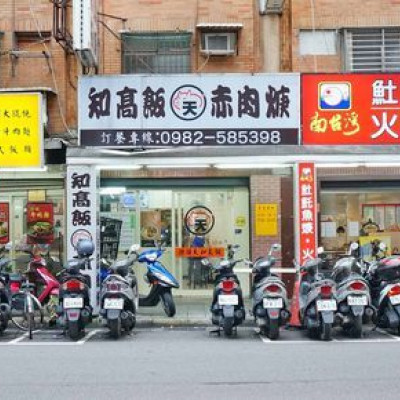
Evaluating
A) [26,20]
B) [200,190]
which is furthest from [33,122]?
[200,190]

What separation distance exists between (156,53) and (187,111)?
330 cm

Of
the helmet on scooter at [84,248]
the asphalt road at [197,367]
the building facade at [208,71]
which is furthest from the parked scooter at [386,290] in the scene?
the helmet on scooter at [84,248]

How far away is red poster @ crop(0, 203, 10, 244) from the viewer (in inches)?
601

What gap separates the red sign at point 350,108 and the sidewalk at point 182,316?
12.4 feet

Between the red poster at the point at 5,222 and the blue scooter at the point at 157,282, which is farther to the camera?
the red poster at the point at 5,222

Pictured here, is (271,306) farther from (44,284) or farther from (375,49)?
(375,49)

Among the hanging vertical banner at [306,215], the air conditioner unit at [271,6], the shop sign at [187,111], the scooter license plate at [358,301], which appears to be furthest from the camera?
the air conditioner unit at [271,6]

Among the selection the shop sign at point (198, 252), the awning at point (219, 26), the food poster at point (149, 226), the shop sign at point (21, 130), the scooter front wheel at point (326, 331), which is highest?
the awning at point (219, 26)

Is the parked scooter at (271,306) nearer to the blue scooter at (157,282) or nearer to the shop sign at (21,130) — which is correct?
the blue scooter at (157,282)

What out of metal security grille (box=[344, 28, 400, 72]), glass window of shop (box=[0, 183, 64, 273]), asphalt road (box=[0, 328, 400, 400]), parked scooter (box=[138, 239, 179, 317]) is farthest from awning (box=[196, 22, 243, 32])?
asphalt road (box=[0, 328, 400, 400])

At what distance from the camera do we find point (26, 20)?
14.9 meters

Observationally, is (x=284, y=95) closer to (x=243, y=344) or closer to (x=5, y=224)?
(x=243, y=344)

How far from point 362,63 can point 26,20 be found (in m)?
7.42

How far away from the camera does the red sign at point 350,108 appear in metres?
12.5
